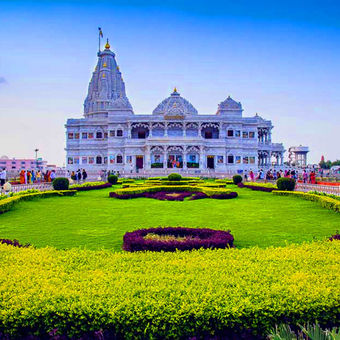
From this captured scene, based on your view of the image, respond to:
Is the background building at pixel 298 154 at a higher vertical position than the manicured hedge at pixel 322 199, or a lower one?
higher

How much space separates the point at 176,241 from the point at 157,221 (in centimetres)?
384

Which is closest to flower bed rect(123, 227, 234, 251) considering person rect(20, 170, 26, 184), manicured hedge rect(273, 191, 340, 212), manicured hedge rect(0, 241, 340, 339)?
manicured hedge rect(0, 241, 340, 339)

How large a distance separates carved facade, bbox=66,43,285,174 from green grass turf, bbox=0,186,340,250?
33439 mm

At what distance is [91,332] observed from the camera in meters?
3.74

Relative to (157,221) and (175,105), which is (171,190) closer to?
(157,221)

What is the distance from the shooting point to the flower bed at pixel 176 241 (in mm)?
7340

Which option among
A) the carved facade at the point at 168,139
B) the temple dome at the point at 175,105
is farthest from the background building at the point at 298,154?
the temple dome at the point at 175,105

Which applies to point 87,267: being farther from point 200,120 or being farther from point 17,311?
point 200,120

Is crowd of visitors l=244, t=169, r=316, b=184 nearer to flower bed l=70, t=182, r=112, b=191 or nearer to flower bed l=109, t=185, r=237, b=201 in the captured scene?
flower bed l=109, t=185, r=237, b=201

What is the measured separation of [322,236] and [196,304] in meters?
6.48

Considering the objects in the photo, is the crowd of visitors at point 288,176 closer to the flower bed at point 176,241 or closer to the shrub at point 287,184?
the shrub at point 287,184

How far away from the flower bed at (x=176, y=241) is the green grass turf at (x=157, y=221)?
0.54 meters

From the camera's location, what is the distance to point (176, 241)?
7.53m

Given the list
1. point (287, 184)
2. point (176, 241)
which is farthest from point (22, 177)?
point (176, 241)
